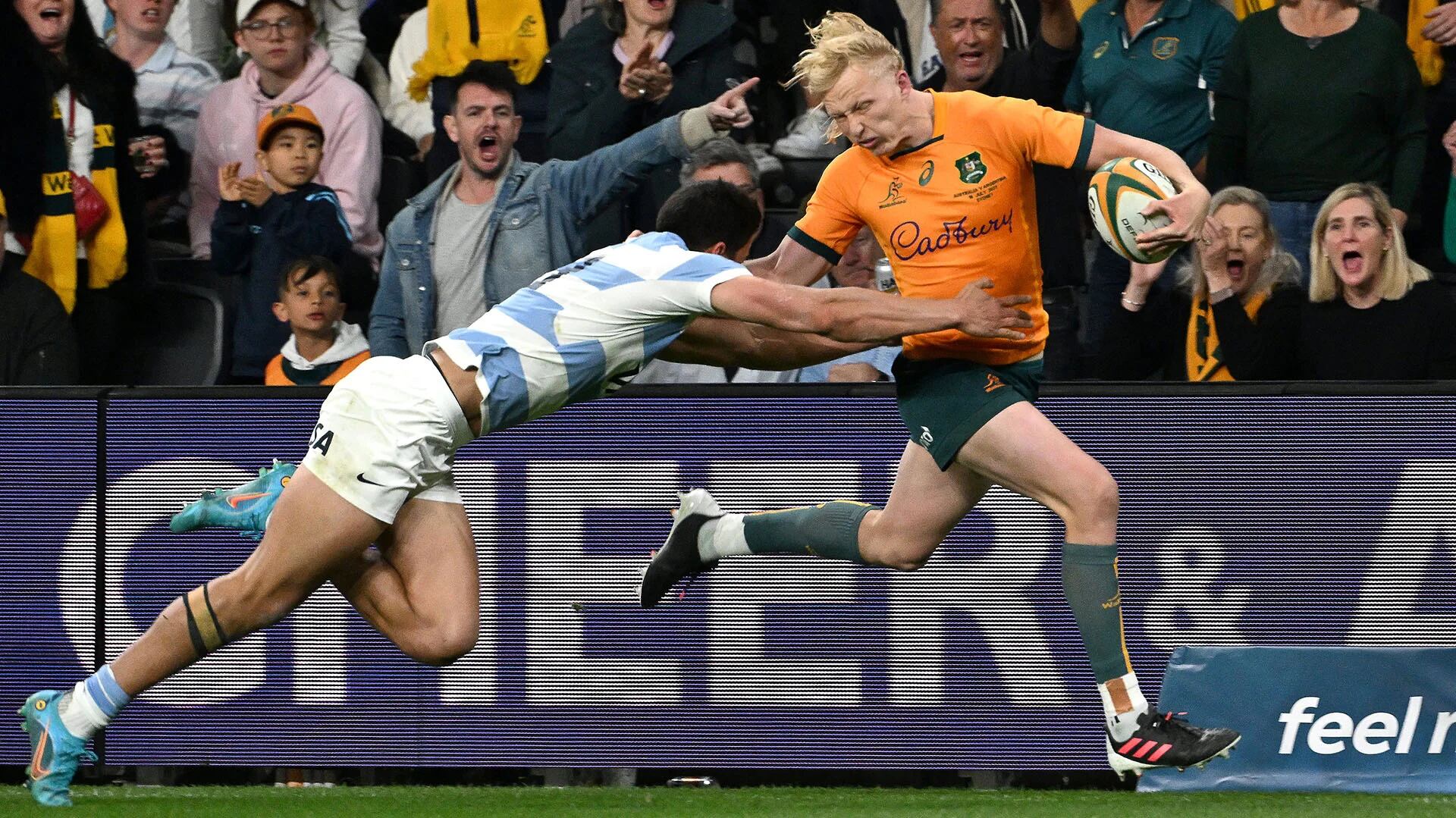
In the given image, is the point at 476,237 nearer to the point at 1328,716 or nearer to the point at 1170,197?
the point at 1170,197

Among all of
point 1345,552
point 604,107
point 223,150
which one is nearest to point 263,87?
point 223,150

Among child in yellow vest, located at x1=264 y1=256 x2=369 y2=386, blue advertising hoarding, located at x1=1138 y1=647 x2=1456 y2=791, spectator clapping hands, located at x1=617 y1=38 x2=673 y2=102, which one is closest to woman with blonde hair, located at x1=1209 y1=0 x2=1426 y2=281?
blue advertising hoarding, located at x1=1138 y1=647 x2=1456 y2=791

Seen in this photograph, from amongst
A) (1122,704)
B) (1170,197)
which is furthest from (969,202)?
(1122,704)

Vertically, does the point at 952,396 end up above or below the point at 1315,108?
below

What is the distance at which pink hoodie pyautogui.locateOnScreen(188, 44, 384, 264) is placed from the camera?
Answer: 871 centimetres

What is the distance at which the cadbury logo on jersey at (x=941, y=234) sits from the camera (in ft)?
18.9

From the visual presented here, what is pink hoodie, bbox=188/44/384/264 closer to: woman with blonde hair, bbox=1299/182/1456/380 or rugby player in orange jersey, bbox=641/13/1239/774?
rugby player in orange jersey, bbox=641/13/1239/774

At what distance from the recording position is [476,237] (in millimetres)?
7934

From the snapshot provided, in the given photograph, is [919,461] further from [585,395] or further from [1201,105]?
[1201,105]

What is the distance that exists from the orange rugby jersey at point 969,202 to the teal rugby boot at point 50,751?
2.93m

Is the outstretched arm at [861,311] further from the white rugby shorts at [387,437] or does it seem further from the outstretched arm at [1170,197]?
the white rugby shorts at [387,437]

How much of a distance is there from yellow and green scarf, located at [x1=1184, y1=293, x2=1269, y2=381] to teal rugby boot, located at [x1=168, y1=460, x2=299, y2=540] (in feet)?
11.9

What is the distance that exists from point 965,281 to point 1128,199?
23.6 inches

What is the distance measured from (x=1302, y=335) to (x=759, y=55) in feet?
10.5
